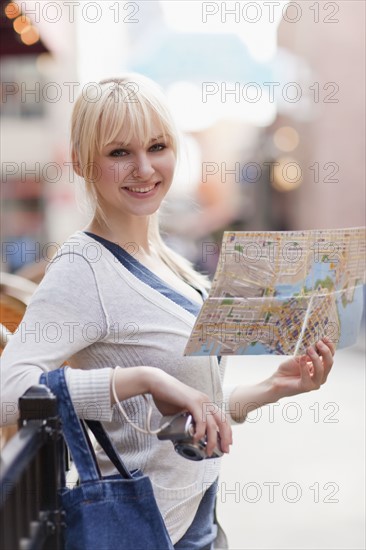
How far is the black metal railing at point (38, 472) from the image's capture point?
113 centimetres

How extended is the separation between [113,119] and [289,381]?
60 cm

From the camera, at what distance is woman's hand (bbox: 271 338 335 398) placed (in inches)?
58.8

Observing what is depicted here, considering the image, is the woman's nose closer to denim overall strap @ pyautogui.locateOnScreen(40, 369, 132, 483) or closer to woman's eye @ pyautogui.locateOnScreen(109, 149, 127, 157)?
woman's eye @ pyautogui.locateOnScreen(109, 149, 127, 157)

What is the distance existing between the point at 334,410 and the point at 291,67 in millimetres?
13507

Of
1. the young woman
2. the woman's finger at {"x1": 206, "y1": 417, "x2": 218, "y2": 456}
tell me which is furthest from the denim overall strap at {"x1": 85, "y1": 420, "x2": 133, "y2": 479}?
the woman's finger at {"x1": 206, "y1": 417, "x2": 218, "y2": 456}

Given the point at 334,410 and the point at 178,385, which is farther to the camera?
the point at 334,410

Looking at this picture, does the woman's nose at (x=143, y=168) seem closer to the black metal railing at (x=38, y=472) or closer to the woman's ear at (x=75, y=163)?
the woman's ear at (x=75, y=163)

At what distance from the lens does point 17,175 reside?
2259 cm

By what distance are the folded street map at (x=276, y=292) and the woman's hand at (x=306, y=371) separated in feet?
0.07

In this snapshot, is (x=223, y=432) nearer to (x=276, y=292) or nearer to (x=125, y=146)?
(x=276, y=292)

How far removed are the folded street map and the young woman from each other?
7 centimetres

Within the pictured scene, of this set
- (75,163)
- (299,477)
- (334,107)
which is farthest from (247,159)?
(75,163)

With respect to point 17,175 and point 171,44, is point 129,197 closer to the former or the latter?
point 171,44

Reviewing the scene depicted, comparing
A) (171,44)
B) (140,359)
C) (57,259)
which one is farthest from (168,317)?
(171,44)
